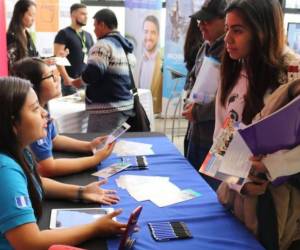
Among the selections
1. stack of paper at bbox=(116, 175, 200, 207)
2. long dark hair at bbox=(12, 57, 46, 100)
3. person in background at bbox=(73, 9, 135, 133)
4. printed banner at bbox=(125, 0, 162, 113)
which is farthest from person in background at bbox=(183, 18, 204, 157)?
printed banner at bbox=(125, 0, 162, 113)

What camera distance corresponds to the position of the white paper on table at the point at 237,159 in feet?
3.95

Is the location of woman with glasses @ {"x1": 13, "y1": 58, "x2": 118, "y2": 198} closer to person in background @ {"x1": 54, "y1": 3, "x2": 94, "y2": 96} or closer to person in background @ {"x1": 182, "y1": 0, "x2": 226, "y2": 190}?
person in background @ {"x1": 182, "y1": 0, "x2": 226, "y2": 190}

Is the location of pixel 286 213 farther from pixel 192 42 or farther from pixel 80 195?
pixel 192 42

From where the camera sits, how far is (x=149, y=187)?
162 cm

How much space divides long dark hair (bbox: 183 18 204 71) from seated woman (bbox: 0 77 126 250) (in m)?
1.43

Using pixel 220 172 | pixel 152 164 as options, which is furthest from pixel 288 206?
pixel 152 164

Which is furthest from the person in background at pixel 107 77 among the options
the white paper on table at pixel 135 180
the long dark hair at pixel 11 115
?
the long dark hair at pixel 11 115

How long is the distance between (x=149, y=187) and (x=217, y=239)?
0.45 m

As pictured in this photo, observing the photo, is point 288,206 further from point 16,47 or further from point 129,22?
point 129,22

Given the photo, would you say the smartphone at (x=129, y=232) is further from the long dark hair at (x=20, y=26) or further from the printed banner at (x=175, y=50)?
the printed banner at (x=175, y=50)

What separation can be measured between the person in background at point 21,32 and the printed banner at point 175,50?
5.29ft

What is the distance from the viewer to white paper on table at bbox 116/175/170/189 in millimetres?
1648

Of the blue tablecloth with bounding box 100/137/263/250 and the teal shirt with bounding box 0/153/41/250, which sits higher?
the teal shirt with bounding box 0/153/41/250

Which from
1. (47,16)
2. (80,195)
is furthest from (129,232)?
(47,16)
